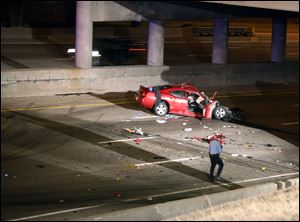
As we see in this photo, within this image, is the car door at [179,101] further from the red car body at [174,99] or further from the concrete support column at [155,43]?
the concrete support column at [155,43]

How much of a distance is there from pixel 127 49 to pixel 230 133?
20553 millimetres

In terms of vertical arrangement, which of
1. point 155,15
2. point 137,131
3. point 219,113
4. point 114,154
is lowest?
point 114,154

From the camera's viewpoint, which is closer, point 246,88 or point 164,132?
point 164,132

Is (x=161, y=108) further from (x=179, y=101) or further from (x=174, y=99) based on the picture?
(x=179, y=101)

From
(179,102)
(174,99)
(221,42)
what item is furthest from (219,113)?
(221,42)

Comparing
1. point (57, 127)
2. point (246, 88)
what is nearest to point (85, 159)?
point (57, 127)

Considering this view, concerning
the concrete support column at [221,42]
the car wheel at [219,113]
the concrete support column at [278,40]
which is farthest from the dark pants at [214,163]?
the concrete support column at [278,40]

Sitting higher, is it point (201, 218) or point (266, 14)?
point (266, 14)

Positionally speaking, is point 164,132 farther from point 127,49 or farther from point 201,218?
point 127,49

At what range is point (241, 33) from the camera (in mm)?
61281

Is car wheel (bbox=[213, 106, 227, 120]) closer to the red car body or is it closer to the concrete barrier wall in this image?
the red car body

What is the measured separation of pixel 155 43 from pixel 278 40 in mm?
9091

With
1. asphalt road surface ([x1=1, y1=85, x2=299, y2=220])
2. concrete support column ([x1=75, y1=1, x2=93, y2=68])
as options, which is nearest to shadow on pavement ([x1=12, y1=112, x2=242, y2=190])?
A: asphalt road surface ([x1=1, y1=85, x2=299, y2=220])

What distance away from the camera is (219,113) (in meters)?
29.5
